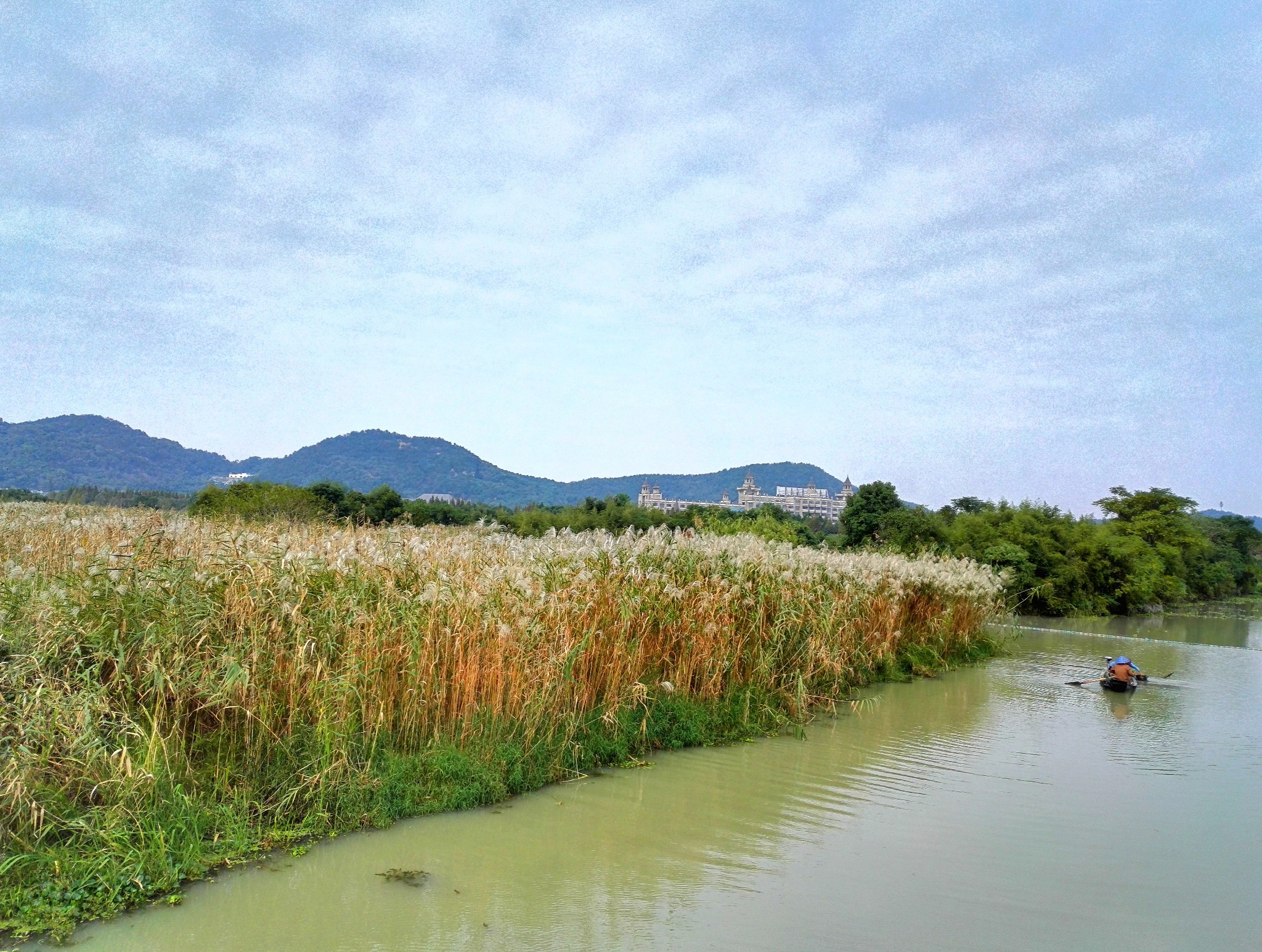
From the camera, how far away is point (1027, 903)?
4.87 metres

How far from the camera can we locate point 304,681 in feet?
17.9

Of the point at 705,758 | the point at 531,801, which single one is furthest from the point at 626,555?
the point at 531,801

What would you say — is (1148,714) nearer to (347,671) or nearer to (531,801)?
(531,801)

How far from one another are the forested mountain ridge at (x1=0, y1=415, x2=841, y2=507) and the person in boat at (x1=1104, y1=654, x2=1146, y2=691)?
3035 cm

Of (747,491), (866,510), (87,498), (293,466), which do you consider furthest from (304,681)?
(747,491)

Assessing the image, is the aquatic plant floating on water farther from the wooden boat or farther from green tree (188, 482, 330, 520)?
green tree (188, 482, 330, 520)

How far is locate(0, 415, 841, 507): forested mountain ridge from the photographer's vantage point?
60681 millimetres

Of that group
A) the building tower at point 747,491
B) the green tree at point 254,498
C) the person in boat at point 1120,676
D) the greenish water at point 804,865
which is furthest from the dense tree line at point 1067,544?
the building tower at point 747,491

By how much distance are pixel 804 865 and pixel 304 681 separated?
3310 millimetres

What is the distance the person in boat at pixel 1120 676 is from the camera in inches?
504

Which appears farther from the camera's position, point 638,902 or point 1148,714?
point 1148,714

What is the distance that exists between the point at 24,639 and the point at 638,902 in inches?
146

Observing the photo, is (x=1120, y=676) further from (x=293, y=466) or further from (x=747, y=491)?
(x=747, y=491)

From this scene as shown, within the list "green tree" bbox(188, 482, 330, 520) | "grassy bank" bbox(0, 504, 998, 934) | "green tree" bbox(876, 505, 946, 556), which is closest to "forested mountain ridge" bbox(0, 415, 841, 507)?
"green tree" bbox(188, 482, 330, 520)
